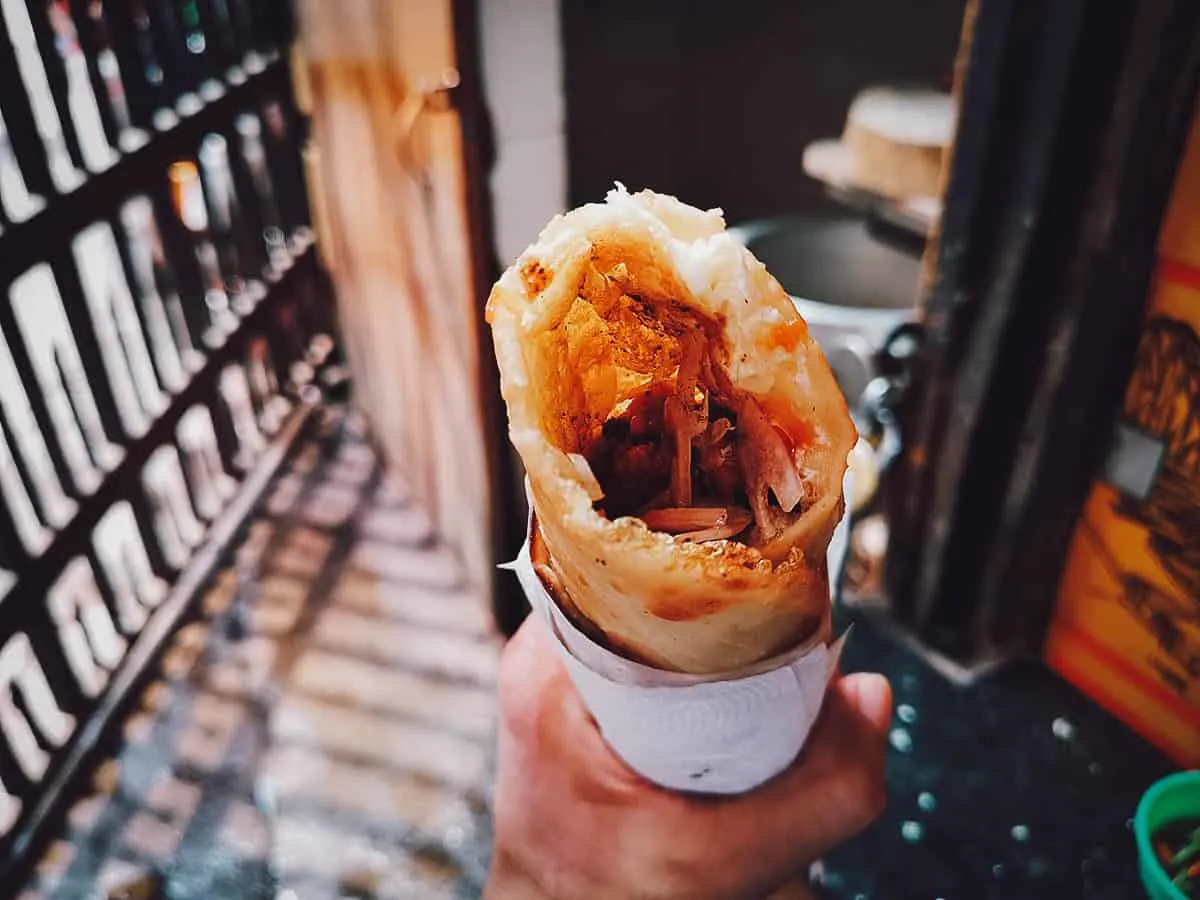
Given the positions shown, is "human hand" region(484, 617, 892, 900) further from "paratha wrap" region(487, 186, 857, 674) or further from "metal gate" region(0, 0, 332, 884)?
"metal gate" region(0, 0, 332, 884)

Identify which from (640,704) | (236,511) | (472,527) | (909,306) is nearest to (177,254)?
(236,511)

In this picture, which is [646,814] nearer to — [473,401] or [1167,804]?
[1167,804]

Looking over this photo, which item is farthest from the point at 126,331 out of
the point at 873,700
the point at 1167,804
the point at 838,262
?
the point at 1167,804

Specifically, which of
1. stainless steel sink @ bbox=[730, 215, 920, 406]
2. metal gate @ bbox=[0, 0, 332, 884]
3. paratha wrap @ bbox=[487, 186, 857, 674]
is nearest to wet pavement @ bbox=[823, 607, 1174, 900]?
paratha wrap @ bbox=[487, 186, 857, 674]

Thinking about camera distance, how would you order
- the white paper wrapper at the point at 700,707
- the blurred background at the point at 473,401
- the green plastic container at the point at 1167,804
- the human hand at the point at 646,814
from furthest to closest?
the blurred background at the point at 473,401 < the green plastic container at the point at 1167,804 < the human hand at the point at 646,814 < the white paper wrapper at the point at 700,707

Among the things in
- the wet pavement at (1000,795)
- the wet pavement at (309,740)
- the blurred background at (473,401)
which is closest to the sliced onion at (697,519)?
the blurred background at (473,401)

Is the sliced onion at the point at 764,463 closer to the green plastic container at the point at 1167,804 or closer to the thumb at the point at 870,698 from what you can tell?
the thumb at the point at 870,698
